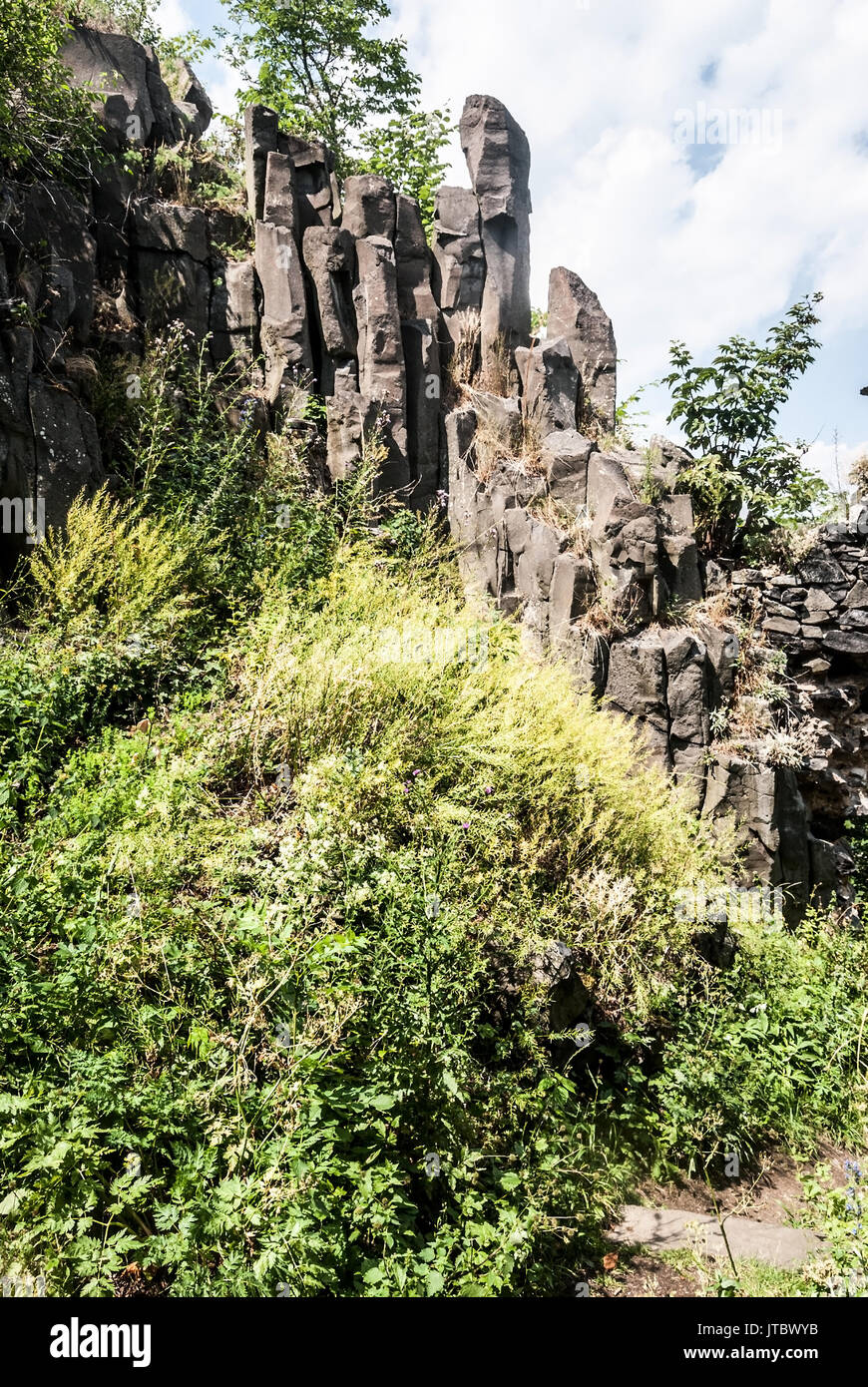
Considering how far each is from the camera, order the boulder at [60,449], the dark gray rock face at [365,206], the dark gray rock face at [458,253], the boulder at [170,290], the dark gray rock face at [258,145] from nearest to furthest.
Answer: the boulder at [60,449], the boulder at [170,290], the dark gray rock face at [258,145], the dark gray rock face at [365,206], the dark gray rock face at [458,253]

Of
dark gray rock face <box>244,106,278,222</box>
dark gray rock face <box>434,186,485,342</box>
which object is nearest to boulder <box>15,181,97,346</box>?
dark gray rock face <box>244,106,278,222</box>

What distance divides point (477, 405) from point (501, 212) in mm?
2918

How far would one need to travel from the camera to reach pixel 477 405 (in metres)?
9.42

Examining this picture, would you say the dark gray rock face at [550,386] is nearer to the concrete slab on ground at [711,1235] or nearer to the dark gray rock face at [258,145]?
the dark gray rock face at [258,145]

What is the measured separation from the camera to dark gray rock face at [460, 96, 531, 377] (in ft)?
33.1

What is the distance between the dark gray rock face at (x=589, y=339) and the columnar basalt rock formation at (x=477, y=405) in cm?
3

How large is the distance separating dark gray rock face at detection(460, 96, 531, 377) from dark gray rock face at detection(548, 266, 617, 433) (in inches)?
20.3

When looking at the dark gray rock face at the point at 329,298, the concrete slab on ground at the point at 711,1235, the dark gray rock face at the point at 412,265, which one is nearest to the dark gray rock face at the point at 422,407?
the dark gray rock face at the point at 412,265

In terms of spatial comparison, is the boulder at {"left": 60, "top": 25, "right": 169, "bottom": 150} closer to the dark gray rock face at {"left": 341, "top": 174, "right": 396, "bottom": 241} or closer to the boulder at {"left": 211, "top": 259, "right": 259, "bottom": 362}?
the boulder at {"left": 211, "top": 259, "right": 259, "bottom": 362}

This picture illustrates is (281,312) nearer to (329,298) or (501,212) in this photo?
(329,298)

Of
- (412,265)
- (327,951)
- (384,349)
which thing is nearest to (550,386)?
(384,349)

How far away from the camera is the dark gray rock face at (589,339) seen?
10.1 meters

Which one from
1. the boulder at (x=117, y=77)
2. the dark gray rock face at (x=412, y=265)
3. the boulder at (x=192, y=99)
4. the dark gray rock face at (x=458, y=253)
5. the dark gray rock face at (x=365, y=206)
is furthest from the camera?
the boulder at (x=192, y=99)

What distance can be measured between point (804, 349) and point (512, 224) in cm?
417
